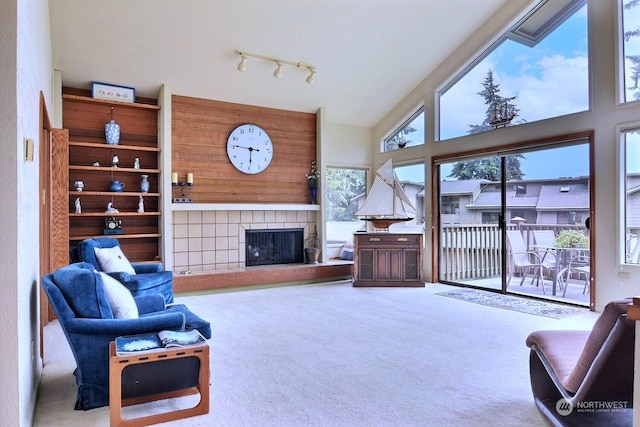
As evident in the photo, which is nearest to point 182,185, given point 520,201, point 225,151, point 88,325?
point 225,151

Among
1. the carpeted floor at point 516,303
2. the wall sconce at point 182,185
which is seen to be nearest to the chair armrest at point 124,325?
the wall sconce at point 182,185

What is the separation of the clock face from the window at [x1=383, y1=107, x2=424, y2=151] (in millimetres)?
2208

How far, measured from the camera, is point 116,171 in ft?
18.4

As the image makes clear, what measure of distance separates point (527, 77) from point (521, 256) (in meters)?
2.33

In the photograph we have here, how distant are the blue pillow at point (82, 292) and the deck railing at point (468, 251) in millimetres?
5107

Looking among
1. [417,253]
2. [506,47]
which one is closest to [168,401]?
[417,253]

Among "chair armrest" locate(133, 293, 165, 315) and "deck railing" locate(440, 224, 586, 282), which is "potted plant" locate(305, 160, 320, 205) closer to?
"deck railing" locate(440, 224, 586, 282)

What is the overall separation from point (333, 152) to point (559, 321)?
14.4ft

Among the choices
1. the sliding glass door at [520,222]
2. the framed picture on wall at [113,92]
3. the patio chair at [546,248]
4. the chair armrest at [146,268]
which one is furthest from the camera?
the framed picture on wall at [113,92]

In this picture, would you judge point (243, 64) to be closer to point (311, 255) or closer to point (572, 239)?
point (311, 255)

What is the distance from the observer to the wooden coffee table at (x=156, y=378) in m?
2.12

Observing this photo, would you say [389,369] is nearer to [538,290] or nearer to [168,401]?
[168,401]

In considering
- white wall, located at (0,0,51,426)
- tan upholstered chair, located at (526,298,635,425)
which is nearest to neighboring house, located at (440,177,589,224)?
tan upholstered chair, located at (526,298,635,425)

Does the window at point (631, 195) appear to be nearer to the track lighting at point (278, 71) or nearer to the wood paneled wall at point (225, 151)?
the track lighting at point (278, 71)
